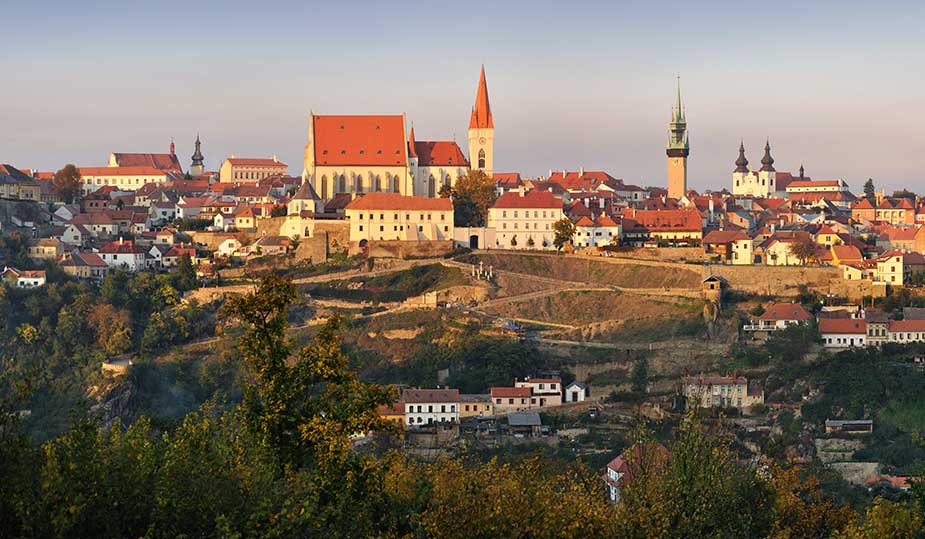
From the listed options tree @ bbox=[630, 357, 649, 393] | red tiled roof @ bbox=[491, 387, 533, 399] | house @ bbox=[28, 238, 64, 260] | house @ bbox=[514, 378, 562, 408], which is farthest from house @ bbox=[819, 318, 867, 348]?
house @ bbox=[28, 238, 64, 260]

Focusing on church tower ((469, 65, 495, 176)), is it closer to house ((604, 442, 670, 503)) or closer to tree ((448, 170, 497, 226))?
tree ((448, 170, 497, 226))

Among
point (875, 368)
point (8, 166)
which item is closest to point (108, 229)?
point (8, 166)

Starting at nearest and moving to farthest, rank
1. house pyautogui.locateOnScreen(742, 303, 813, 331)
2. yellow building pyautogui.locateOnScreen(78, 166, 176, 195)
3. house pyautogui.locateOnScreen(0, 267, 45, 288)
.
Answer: house pyautogui.locateOnScreen(742, 303, 813, 331) → house pyautogui.locateOnScreen(0, 267, 45, 288) → yellow building pyautogui.locateOnScreen(78, 166, 176, 195)

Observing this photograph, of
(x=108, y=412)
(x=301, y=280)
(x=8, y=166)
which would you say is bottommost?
(x=108, y=412)

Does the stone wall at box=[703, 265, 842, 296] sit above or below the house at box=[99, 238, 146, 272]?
below

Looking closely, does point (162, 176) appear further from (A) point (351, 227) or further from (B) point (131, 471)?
(B) point (131, 471)

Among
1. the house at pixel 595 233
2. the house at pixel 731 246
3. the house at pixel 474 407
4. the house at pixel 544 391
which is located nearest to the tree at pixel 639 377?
the house at pixel 544 391

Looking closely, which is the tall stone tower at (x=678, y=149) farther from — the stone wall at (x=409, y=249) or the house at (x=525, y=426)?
the house at (x=525, y=426)
